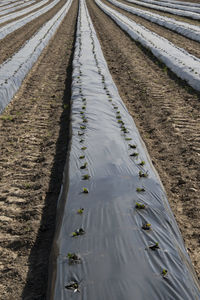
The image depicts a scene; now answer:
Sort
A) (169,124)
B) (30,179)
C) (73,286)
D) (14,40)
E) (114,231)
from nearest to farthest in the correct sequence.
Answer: (73,286), (114,231), (30,179), (169,124), (14,40)

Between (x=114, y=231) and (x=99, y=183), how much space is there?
3.57 feet

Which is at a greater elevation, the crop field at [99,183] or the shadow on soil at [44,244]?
the crop field at [99,183]

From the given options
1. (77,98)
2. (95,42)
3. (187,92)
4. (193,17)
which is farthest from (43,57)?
(193,17)

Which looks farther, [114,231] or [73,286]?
[114,231]

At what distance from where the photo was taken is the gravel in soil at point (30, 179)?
354cm

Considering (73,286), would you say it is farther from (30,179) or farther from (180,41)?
(180,41)

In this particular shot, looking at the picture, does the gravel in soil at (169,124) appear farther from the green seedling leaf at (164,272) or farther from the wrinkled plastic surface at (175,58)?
the green seedling leaf at (164,272)

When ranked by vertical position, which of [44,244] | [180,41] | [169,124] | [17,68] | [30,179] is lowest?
[44,244]

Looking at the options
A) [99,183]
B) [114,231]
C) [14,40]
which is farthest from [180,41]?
[114,231]

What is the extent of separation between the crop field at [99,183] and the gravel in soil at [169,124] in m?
0.03

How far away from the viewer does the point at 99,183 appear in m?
4.45

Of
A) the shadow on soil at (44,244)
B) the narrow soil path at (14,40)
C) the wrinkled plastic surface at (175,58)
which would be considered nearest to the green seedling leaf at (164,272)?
the shadow on soil at (44,244)

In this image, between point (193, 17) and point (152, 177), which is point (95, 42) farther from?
point (193, 17)

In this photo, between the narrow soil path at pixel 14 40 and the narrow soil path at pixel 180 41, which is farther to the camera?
the narrow soil path at pixel 180 41
